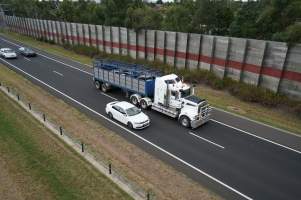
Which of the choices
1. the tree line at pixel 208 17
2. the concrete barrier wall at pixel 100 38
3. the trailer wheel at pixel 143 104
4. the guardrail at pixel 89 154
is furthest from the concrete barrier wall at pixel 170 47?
the guardrail at pixel 89 154

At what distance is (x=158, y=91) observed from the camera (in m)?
24.3

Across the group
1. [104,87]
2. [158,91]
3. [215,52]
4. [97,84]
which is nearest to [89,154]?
[158,91]

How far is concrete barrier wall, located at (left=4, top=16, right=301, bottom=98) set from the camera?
26.6 metres

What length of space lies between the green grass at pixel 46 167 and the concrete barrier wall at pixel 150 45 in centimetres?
2280

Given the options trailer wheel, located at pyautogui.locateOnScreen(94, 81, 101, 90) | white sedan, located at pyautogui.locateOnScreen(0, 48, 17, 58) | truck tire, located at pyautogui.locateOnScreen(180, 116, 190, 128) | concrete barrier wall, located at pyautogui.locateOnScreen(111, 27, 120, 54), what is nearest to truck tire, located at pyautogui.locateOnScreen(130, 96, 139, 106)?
truck tire, located at pyautogui.locateOnScreen(180, 116, 190, 128)

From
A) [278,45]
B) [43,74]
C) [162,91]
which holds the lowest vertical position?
[43,74]

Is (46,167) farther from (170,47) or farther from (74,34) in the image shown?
(74,34)

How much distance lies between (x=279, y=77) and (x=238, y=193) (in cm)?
1628

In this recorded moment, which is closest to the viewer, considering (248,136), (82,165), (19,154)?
(82,165)

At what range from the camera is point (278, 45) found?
2684 cm

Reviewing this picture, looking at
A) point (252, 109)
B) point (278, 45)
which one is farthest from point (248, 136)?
point (278, 45)

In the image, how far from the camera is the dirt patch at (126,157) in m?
14.7

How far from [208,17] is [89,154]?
1065 inches

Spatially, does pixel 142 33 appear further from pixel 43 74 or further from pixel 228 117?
pixel 228 117
